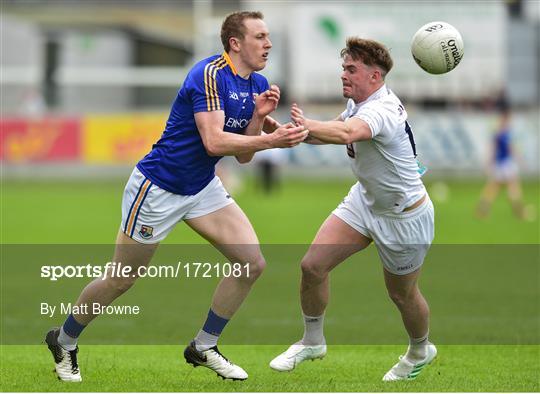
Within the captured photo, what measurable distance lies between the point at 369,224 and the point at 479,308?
4030 mm

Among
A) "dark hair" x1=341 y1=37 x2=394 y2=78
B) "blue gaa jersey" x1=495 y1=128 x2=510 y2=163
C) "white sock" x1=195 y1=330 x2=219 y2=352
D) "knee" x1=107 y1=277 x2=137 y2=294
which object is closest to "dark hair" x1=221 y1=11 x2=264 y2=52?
"dark hair" x1=341 y1=37 x2=394 y2=78

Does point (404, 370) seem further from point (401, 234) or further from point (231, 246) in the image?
point (231, 246)

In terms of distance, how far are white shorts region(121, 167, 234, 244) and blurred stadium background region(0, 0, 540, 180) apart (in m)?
24.1

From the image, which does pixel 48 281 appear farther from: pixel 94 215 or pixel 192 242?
pixel 94 215

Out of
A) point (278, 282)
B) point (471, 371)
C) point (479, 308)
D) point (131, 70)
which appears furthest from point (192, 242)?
point (131, 70)

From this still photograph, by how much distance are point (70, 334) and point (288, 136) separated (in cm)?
221

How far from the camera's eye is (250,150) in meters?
8.18

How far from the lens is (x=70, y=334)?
866 cm

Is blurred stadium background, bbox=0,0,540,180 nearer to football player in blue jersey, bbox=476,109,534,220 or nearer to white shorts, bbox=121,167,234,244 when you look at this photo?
football player in blue jersey, bbox=476,109,534,220

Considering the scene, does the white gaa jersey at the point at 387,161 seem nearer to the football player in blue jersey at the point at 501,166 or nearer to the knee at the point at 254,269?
the knee at the point at 254,269

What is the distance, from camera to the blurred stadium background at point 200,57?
33281mm

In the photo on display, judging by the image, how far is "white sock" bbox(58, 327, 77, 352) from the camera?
339 inches

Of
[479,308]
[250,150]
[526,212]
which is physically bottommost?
[526,212]

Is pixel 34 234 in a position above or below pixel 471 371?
below
